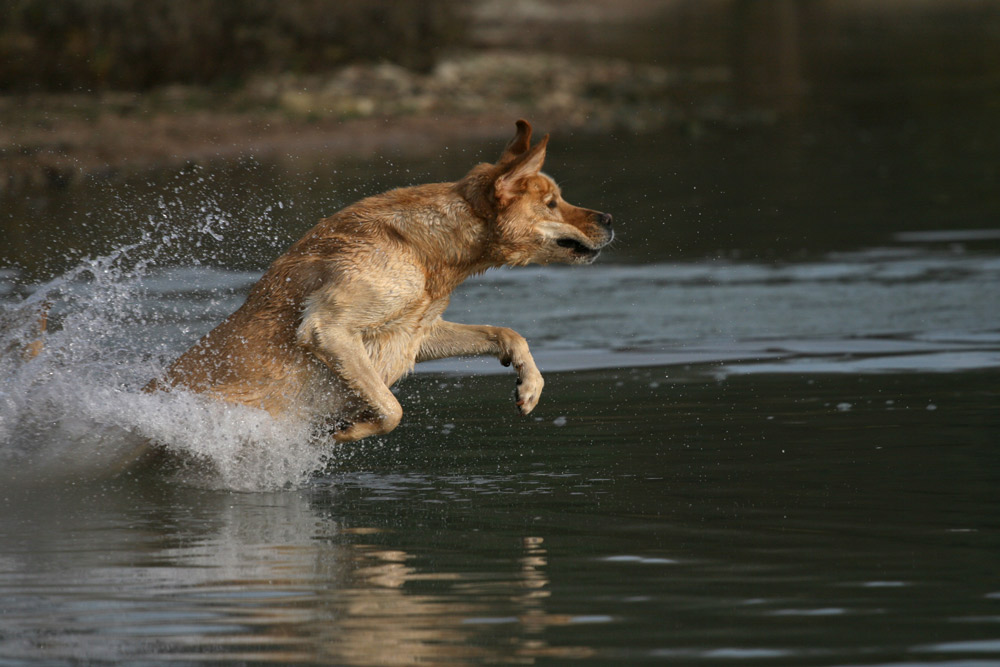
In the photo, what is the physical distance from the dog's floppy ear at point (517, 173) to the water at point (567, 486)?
139cm

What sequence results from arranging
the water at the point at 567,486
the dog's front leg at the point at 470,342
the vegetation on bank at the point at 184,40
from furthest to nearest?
the vegetation on bank at the point at 184,40 < the dog's front leg at the point at 470,342 < the water at the point at 567,486

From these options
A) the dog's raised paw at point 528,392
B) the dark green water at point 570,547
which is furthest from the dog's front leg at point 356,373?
the dog's raised paw at point 528,392

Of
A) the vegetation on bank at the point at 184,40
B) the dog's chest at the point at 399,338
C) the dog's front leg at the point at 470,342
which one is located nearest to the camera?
the dog's chest at the point at 399,338

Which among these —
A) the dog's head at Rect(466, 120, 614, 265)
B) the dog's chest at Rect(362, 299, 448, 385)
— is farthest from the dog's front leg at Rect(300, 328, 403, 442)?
the dog's head at Rect(466, 120, 614, 265)

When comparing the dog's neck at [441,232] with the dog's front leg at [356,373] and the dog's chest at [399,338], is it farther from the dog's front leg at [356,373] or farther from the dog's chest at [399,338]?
the dog's front leg at [356,373]

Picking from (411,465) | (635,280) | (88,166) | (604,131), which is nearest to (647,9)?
(604,131)

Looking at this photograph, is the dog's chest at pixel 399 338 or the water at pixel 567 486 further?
the dog's chest at pixel 399 338

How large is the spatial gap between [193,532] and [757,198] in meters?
12.5

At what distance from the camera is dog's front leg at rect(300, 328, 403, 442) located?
7.43 metres

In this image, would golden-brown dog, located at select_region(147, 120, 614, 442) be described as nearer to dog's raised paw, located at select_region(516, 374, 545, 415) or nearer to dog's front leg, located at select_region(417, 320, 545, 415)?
dog's raised paw, located at select_region(516, 374, 545, 415)

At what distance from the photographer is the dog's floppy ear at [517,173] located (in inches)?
302

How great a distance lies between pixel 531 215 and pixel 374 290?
964 millimetres

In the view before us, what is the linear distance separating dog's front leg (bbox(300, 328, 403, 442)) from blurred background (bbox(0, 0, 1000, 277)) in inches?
258

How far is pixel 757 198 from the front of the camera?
59.1 ft
